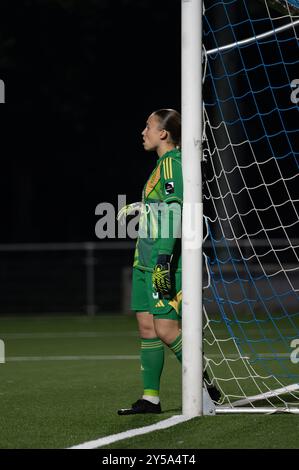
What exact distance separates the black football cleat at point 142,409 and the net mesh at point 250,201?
598 millimetres

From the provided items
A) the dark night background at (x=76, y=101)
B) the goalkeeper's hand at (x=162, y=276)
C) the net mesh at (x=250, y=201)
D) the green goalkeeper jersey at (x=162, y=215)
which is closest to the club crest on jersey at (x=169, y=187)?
the green goalkeeper jersey at (x=162, y=215)

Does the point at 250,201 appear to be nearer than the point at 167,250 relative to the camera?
No

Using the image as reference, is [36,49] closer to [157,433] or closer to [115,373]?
[115,373]

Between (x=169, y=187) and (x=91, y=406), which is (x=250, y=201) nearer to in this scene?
(x=91, y=406)

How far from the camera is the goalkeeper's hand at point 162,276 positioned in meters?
7.04

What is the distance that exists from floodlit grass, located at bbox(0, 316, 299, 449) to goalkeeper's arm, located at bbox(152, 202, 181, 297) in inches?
32.6

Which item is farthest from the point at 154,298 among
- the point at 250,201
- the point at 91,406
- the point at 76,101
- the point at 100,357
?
the point at 76,101

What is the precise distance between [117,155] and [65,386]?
72.4 feet

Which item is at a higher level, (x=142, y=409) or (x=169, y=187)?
(x=169, y=187)

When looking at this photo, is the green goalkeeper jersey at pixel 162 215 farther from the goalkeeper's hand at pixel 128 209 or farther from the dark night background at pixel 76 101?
the dark night background at pixel 76 101

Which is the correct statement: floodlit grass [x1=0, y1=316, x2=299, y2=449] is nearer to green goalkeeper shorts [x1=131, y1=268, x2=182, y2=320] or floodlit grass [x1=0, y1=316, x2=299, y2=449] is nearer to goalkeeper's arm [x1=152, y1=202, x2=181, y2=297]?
green goalkeeper shorts [x1=131, y1=268, x2=182, y2=320]

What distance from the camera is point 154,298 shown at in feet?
23.6

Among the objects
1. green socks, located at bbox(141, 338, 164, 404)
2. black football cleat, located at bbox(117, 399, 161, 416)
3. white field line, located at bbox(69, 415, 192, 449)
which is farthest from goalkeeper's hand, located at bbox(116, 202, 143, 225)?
white field line, located at bbox(69, 415, 192, 449)

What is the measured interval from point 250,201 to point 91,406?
15247mm
